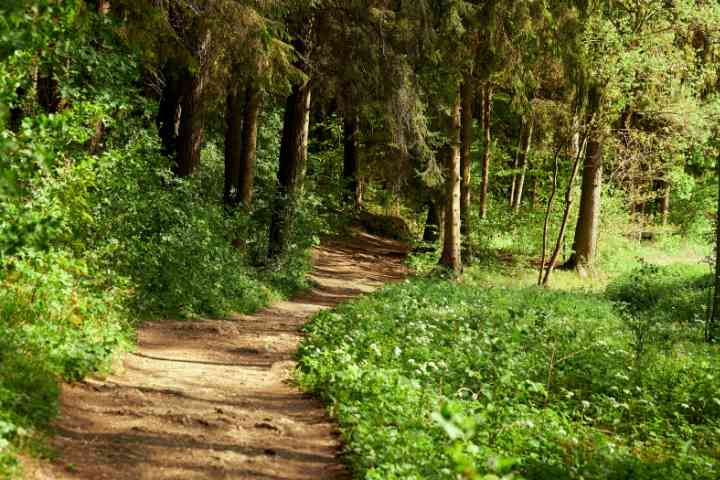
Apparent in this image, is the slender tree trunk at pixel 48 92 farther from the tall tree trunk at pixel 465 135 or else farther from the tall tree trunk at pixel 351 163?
the tall tree trunk at pixel 351 163

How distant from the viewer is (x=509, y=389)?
855cm

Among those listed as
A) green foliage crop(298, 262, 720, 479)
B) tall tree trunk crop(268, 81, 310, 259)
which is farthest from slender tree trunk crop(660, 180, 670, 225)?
green foliage crop(298, 262, 720, 479)

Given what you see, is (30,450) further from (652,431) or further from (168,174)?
(168,174)

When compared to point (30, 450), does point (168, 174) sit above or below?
above

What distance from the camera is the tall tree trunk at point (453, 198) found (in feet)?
70.9

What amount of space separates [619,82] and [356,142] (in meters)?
13.1

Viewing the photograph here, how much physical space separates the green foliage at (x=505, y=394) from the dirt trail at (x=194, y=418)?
1.32 ft

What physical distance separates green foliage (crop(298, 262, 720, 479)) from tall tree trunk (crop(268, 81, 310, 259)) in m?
5.54

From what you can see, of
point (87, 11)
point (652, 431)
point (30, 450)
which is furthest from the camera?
point (87, 11)

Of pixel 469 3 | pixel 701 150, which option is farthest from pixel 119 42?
pixel 701 150

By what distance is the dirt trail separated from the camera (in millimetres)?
5914

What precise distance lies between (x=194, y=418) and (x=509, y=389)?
11.2 ft

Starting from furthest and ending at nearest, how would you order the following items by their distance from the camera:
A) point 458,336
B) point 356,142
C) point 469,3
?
1. point 356,142
2. point 469,3
3. point 458,336

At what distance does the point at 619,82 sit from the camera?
21.0 metres
